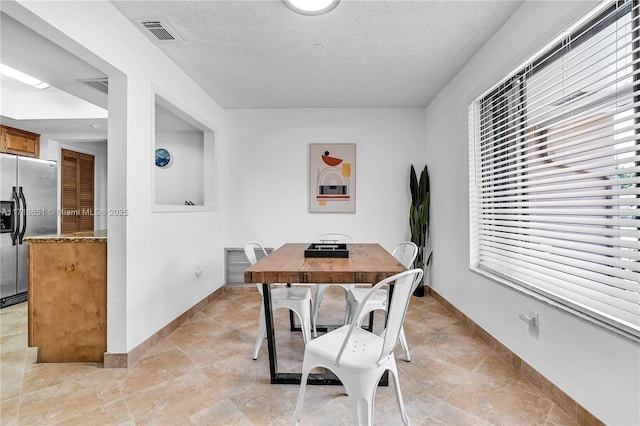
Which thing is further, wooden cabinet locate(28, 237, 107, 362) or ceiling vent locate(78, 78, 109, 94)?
ceiling vent locate(78, 78, 109, 94)

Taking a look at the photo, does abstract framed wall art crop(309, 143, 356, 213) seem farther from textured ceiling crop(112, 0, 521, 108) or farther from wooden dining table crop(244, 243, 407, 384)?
wooden dining table crop(244, 243, 407, 384)

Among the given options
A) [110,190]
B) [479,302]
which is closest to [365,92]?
[479,302]

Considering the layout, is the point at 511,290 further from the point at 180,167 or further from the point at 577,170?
the point at 180,167

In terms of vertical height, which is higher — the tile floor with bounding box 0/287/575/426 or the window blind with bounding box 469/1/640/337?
the window blind with bounding box 469/1/640/337

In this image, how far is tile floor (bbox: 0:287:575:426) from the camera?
1717mm

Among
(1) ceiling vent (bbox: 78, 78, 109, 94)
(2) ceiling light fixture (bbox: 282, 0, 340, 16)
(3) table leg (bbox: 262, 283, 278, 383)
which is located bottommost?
(3) table leg (bbox: 262, 283, 278, 383)

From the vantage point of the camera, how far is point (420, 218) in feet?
13.8

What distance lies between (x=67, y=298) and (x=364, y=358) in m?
2.35

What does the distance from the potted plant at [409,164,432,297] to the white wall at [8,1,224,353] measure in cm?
302

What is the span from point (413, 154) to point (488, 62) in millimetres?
1869

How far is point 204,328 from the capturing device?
10.0 ft

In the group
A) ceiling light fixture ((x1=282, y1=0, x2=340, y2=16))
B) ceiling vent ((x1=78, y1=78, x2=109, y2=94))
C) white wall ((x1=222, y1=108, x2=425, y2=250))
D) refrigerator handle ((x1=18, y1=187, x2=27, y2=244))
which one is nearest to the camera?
ceiling light fixture ((x1=282, y1=0, x2=340, y2=16))

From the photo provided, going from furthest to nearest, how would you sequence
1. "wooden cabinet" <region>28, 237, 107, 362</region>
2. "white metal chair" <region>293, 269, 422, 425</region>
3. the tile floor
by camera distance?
1. "wooden cabinet" <region>28, 237, 107, 362</region>
2. the tile floor
3. "white metal chair" <region>293, 269, 422, 425</region>

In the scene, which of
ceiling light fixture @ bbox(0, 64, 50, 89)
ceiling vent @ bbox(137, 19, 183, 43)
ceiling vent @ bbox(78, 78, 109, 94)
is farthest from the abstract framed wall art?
ceiling light fixture @ bbox(0, 64, 50, 89)
